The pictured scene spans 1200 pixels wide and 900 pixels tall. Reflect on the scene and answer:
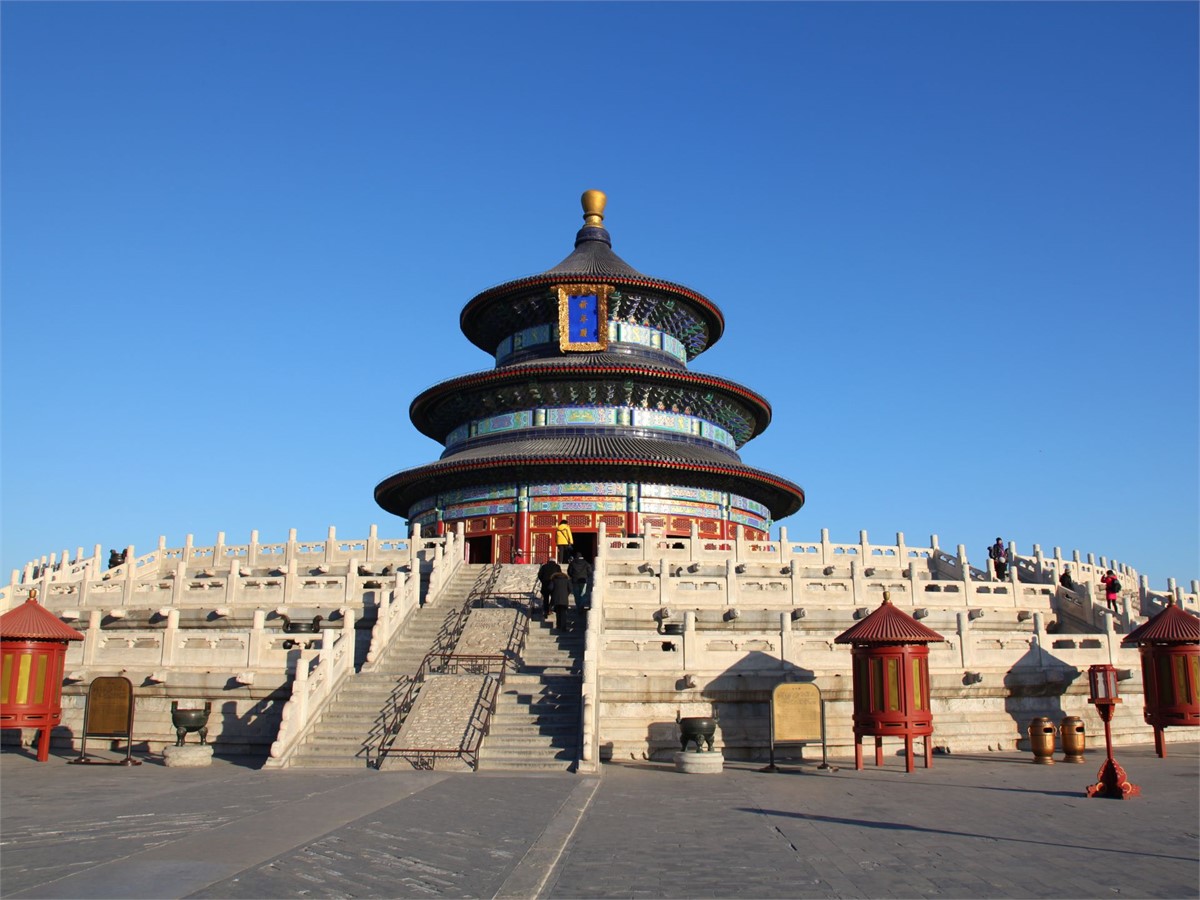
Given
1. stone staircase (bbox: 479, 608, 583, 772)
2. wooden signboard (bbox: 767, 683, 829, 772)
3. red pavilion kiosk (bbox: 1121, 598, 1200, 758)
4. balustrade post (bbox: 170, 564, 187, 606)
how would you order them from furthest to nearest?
balustrade post (bbox: 170, 564, 187, 606), red pavilion kiosk (bbox: 1121, 598, 1200, 758), wooden signboard (bbox: 767, 683, 829, 772), stone staircase (bbox: 479, 608, 583, 772)

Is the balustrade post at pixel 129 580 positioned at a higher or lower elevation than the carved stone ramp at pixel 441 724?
higher

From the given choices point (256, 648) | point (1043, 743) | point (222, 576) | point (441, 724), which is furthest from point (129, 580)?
point (1043, 743)

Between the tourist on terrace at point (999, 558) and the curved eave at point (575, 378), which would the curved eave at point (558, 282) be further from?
the tourist on terrace at point (999, 558)

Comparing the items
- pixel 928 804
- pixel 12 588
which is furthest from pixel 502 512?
pixel 928 804

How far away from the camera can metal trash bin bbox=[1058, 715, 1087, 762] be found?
18.1 m

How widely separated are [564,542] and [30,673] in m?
14.9

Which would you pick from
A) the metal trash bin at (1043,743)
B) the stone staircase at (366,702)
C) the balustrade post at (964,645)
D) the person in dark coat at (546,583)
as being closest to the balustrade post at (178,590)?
the stone staircase at (366,702)

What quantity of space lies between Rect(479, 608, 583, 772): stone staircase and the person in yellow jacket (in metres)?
8.91

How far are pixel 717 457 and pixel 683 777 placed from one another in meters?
25.1

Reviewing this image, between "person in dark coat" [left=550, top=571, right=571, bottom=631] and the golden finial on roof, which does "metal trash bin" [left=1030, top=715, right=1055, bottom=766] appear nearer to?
"person in dark coat" [left=550, top=571, right=571, bottom=631]

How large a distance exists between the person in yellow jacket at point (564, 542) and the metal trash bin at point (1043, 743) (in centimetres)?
1487

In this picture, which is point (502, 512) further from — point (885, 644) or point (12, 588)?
point (885, 644)

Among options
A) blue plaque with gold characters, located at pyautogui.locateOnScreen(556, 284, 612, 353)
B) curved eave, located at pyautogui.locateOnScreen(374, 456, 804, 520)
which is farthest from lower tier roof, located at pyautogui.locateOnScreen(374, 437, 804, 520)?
blue plaque with gold characters, located at pyautogui.locateOnScreen(556, 284, 612, 353)

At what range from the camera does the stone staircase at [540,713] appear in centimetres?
1653
